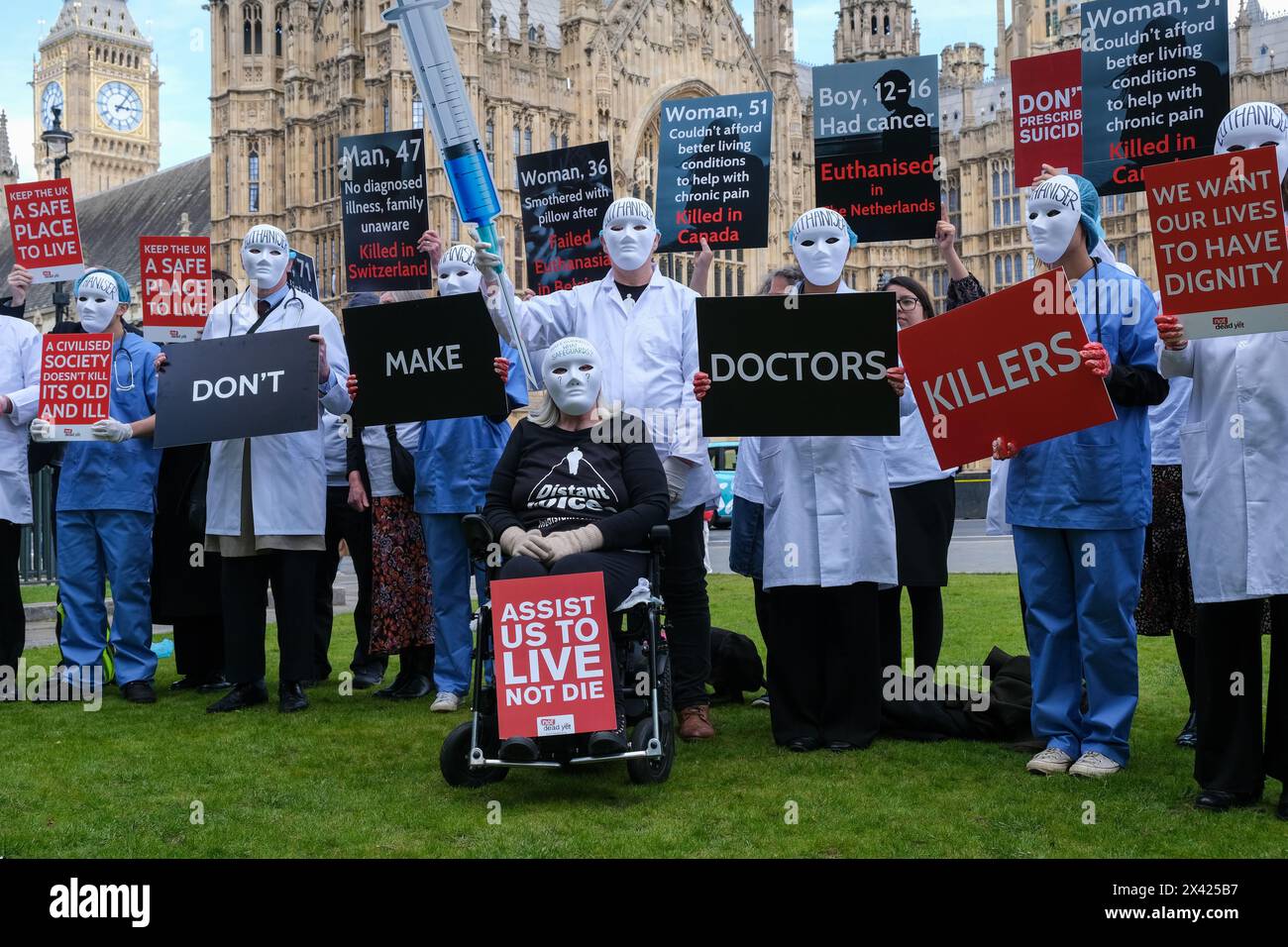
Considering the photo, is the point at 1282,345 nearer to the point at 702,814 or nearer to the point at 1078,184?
the point at 1078,184

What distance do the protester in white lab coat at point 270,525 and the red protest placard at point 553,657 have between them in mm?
2360

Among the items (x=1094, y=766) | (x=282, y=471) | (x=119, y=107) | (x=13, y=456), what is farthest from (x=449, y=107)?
(x=119, y=107)

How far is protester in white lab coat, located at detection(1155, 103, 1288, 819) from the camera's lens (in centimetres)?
483

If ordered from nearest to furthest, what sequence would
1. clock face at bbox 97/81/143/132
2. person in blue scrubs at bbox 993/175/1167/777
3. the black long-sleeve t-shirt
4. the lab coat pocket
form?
the lab coat pocket < person in blue scrubs at bbox 993/175/1167/777 < the black long-sleeve t-shirt < clock face at bbox 97/81/143/132

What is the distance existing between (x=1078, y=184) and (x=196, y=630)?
564 cm

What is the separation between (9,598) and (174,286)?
2669 millimetres

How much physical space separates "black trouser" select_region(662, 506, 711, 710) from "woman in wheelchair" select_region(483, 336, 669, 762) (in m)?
0.72

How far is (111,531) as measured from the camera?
25.3 ft

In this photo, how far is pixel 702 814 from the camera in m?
4.93

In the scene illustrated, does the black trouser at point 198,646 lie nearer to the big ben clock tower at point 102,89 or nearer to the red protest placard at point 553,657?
the red protest placard at point 553,657

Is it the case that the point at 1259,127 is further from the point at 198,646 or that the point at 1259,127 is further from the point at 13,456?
the point at 13,456

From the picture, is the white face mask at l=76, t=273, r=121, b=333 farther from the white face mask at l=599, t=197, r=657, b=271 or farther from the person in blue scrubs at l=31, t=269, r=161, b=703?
the white face mask at l=599, t=197, r=657, b=271

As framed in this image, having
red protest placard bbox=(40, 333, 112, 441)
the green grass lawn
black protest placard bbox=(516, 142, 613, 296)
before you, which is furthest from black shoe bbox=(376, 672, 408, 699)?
black protest placard bbox=(516, 142, 613, 296)
